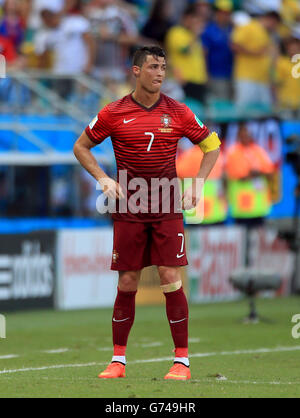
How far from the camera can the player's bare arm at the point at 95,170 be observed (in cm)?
834

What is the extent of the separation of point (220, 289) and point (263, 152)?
247 cm

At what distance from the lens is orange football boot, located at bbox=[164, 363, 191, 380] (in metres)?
8.51

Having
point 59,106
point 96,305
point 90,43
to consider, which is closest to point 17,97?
point 59,106

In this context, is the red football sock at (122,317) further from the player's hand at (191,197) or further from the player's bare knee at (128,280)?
the player's hand at (191,197)

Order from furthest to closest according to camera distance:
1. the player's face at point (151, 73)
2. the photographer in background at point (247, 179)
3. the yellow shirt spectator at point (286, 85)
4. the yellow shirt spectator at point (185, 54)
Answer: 1. the yellow shirt spectator at point (286, 85)
2. the yellow shirt spectator at point (185, 54)
3. the photographer in background at point (247, 179)
4. the player's face at point (151, 73)

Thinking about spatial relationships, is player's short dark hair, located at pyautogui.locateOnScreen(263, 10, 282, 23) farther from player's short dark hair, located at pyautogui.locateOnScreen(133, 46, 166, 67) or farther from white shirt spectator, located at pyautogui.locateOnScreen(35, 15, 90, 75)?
player's short dark hair, located at pyautogui.locateOnScreen(133, 46, 166, 67)

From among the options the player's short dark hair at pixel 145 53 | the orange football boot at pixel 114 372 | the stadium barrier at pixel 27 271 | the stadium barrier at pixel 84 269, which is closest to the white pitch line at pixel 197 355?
the orange football boot at pixel 114 372

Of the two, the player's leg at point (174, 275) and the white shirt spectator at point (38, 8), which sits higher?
the white shirt spectator at point (38, 8)

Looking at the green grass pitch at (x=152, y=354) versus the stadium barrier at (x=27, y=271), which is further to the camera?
the stadium barrier at (x=27, y=271)

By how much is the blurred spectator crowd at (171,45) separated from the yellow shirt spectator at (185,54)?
2cm

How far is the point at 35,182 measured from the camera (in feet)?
53.9

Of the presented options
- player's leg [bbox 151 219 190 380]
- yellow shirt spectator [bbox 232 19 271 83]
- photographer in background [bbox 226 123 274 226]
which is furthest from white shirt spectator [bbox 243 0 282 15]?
player's leg [bbox 151 219 190 380]

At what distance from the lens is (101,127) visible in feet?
28.2

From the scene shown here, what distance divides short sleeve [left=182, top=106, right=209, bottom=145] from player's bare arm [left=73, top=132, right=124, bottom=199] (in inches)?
28.2
